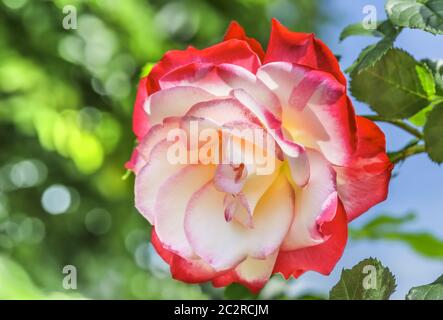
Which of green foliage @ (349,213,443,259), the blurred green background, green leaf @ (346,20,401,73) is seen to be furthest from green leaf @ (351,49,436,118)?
the blurred green background

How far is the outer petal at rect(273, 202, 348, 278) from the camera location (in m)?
0.35

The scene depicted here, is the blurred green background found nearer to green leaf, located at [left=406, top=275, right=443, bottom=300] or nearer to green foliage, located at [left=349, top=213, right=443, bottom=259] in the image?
green foliage, located at [left=349, top=213, right=443, bottom=259]

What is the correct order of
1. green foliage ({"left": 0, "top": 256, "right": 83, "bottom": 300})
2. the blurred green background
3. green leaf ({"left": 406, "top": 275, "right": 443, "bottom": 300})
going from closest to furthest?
1. green leaf ({"left": 406, "top": 275, "right": 443, "bottom": 300})
2. green foliage ({"left": 0, "top": 256, "right": 83, "bottom": 300})
3. the blurred green background

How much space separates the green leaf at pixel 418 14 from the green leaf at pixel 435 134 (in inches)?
2.2

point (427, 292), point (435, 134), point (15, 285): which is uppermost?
point (15, 285)

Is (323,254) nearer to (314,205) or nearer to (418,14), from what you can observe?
(314,205)

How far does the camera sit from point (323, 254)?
36 cm

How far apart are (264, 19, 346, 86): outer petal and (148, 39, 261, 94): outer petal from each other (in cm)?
2

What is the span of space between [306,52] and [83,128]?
1.66 m

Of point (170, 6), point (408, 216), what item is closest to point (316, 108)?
point (408, 216)

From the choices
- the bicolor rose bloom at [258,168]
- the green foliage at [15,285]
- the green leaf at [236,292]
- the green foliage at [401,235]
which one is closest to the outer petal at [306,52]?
the bicolor rose bloom at [258,168]

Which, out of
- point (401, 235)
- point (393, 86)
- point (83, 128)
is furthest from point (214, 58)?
point (83, 128)

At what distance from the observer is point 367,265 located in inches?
13.7

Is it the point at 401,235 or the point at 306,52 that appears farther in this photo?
the point at 401,235
